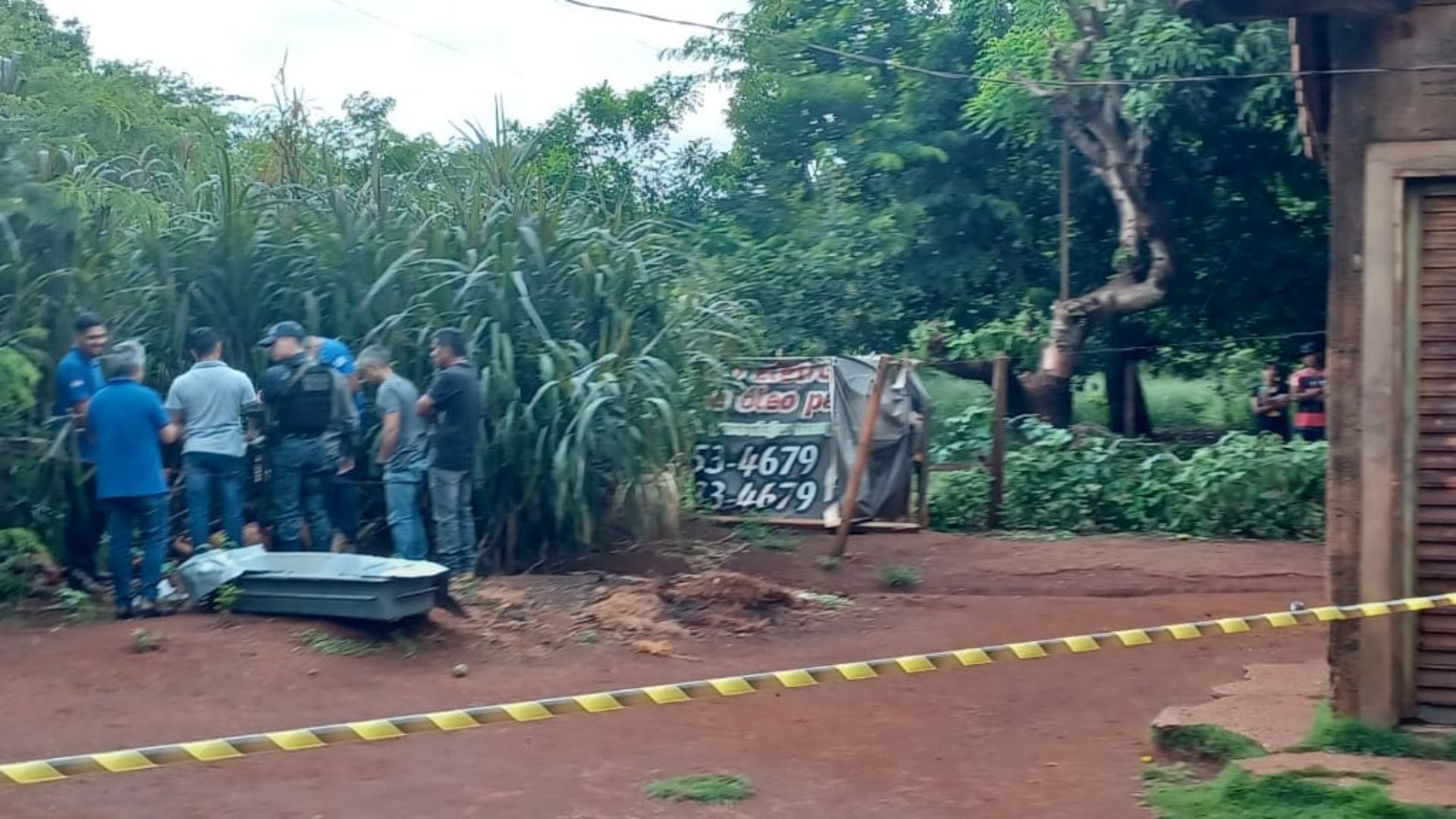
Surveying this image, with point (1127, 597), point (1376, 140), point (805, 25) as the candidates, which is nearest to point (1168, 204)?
point (805, 25)

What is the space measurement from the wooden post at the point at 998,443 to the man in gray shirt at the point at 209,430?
669cm

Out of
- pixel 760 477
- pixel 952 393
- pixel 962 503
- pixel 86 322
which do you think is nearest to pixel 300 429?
pixel 86 322

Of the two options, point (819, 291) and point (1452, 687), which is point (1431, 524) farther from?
point (819, 291)

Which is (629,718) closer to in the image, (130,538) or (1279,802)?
(1279,802)

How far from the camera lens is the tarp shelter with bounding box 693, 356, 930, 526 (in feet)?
42.5

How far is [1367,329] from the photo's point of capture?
6.36 meters

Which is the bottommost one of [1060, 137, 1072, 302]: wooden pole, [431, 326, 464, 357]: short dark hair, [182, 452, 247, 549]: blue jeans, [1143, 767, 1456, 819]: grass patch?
[1143, 767, 1456, 819]: grass patch

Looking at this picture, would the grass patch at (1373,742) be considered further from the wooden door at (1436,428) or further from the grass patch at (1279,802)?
the grass patch at (1279,802)

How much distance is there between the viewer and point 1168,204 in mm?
17500

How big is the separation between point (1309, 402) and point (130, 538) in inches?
414

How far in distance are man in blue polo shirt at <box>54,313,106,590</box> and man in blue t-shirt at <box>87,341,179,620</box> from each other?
21cm

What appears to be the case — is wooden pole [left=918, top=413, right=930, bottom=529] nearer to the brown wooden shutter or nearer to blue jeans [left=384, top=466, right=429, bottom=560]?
blue jeans [left=384, top=466, right=429, bottom=560]

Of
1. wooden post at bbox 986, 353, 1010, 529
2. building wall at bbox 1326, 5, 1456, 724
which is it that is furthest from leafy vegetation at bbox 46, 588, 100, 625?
wooden post at bbox 986, 353, 1010, 529

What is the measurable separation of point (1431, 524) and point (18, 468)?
24.0 ft
